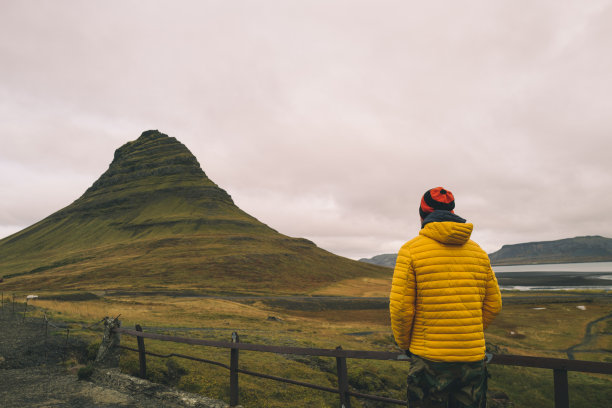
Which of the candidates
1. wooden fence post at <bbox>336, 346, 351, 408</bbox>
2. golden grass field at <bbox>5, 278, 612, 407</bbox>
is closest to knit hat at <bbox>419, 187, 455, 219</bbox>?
wooden fence post at <bbox>336, 346, 351, 408</bbox>

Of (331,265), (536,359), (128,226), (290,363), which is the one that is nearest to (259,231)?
(331,265)

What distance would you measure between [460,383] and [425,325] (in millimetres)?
726

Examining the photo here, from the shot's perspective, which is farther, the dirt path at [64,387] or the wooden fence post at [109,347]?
the wooden fence post at [109,347]

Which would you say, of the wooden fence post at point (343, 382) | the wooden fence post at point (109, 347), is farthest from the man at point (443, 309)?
the wooden fence post at point (109, 347)

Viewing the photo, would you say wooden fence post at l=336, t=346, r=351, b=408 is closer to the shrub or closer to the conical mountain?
the shrub

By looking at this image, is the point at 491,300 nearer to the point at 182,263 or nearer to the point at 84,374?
the point at 84,374

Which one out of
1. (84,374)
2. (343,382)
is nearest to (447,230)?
(343,382)

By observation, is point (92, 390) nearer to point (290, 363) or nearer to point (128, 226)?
point (290, 363)

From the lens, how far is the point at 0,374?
34.9 feet

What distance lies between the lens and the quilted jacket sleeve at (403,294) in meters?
3.93

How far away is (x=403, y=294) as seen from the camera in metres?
3.93

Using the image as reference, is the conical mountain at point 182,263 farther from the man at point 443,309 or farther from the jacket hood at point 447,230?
the jacket hood at point 447,230

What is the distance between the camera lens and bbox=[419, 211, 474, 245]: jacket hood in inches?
150

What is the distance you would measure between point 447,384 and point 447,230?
67.5 inches
